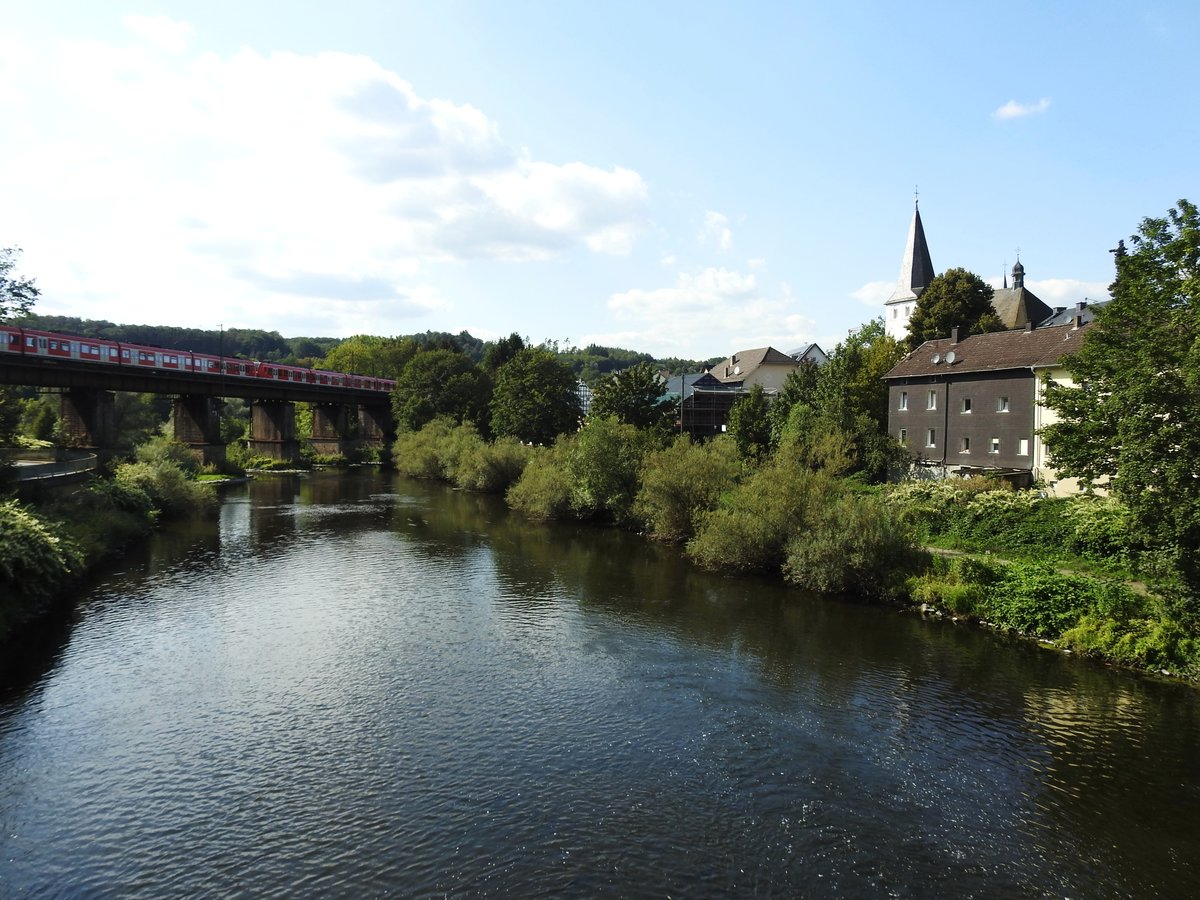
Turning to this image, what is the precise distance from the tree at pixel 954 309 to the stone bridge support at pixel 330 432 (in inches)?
2706

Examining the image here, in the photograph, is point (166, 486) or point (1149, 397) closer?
point (1149, 397)

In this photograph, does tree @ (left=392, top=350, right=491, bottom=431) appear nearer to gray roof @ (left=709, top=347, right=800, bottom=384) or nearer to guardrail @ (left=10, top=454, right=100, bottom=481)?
gray roof @ (left=709, top=347, right=800, bottom=384)

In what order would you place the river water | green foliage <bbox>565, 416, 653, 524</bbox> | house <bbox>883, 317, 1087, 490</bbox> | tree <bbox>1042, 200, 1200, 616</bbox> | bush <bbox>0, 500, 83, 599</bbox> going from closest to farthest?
the river water, tree <bbox>1042, 200, 1200, 616</bbox>, bush <bbox>0, 500, 83, 599</bbox>, house <bbox>883, 317, 1087, 490</bbox>, green foliage <bbox>565, 416, 653, 524</bbox>

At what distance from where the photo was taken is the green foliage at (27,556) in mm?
24519

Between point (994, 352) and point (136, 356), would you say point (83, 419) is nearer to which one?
point (136, 356)

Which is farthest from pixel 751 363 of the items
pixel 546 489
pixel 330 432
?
pixel 330 432

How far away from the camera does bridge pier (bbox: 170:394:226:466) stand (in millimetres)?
72938

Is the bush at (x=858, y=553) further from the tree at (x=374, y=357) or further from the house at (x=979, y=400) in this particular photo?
the tree at (x=374, y=357)

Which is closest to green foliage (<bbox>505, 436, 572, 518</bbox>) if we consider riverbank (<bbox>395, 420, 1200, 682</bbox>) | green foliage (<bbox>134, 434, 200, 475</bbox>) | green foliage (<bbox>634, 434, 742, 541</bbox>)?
riverbank (<bbox>395, 420, 1200, 682</bbox>)

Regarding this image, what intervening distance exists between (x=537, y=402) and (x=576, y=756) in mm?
56522

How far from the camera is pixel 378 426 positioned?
334 ft

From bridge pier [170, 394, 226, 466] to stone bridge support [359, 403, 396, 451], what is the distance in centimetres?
2663

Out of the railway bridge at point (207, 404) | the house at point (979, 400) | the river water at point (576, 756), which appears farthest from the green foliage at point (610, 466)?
the railway bridge at point (207, 404)

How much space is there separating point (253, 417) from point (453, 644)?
73.8 m
